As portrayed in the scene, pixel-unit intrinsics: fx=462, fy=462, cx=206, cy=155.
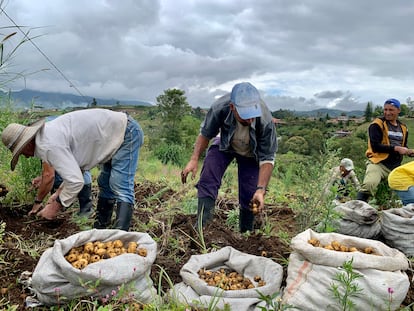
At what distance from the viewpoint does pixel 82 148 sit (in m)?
3.49

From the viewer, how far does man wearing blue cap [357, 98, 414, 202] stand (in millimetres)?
5477

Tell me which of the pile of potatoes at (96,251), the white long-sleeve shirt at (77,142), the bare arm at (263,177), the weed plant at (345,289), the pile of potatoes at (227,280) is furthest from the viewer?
the bare arm at (263,177)

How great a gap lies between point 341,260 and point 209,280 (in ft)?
2.60

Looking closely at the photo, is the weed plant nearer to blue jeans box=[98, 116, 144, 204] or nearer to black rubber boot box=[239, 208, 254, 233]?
black rubber boot box=[239, 208, 254, 233]

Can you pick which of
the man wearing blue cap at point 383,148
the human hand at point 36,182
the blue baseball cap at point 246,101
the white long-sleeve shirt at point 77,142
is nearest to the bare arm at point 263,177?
the blue baseball cap at point 246,101

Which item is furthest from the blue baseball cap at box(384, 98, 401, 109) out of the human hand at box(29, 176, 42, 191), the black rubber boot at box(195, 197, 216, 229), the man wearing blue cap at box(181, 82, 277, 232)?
the human hand at box(29, 176, 42, 191)

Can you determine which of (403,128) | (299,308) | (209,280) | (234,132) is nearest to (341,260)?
(299,308)

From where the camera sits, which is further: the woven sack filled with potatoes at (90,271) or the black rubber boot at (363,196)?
the black rubber boot at (363,196)

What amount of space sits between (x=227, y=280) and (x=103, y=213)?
172cm

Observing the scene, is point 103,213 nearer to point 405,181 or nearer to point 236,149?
point 236,149

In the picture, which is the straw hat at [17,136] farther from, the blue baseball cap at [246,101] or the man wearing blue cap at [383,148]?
the man wearing blue cap at [383,148]

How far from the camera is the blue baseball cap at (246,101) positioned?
3357mm

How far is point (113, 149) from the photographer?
11.9 feet

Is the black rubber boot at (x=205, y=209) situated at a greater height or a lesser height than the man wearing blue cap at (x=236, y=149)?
lesser
